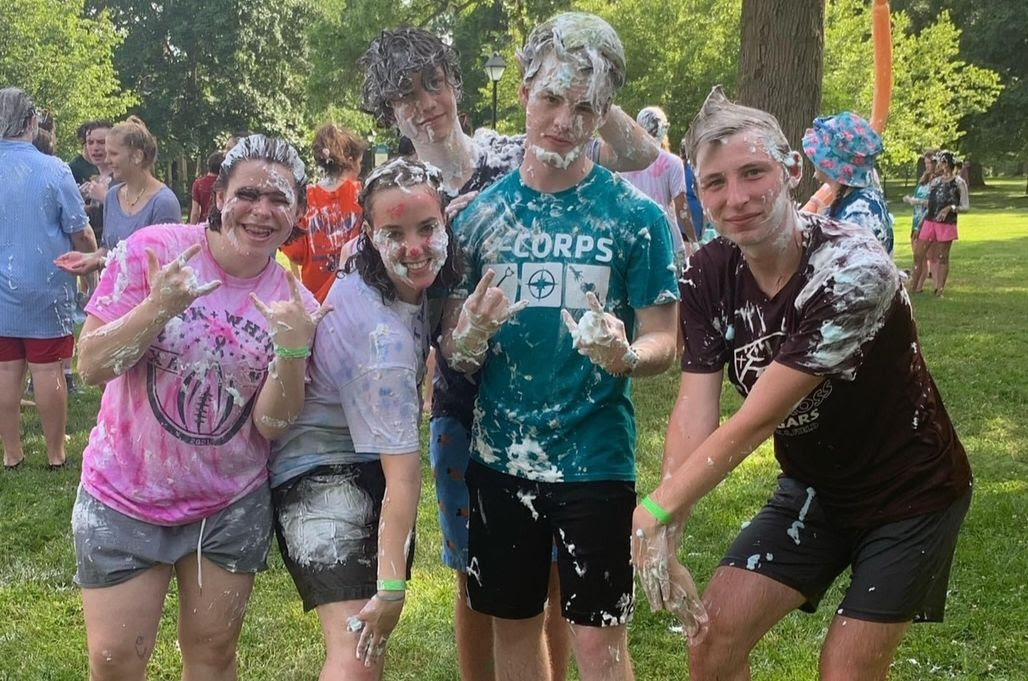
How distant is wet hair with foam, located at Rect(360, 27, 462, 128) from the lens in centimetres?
261

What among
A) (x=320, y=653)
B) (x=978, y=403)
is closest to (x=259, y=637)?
(x=320, y=653)

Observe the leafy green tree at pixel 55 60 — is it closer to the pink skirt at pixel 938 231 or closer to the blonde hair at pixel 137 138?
the blonde hair at pixel 137 138

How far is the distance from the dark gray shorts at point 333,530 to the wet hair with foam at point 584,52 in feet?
3.80

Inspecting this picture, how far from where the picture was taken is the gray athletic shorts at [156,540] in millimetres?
2318

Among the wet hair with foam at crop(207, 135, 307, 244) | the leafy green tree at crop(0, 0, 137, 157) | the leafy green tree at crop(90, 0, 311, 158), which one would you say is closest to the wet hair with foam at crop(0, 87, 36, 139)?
the wet hair with foam at crop(207, 135, 307, 244)

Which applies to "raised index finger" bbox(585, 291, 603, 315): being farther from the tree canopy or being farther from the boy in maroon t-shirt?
the tree canopy

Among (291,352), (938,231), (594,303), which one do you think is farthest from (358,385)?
(938,231)

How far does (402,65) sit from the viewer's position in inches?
102

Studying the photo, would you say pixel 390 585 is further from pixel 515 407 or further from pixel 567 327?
pixel 567 327

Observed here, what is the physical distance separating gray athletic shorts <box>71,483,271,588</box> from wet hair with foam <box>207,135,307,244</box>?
30.5 inches

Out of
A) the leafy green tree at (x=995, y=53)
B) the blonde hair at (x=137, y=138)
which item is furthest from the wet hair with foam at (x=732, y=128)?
the leafy green tree at (x=995, y=53)

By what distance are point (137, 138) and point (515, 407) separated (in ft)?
12.3

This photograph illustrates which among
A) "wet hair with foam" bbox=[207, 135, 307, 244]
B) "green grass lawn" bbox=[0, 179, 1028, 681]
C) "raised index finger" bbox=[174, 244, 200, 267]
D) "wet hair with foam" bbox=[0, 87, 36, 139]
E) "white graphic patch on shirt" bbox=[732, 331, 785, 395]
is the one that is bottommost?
"green grass lawn" bbox=[0, 179, 1028, 681]

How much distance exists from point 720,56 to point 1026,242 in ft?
24.3
